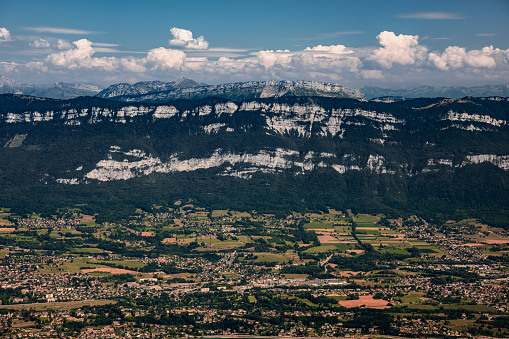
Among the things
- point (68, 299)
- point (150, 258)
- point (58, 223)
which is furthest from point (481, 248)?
point (58, 223)

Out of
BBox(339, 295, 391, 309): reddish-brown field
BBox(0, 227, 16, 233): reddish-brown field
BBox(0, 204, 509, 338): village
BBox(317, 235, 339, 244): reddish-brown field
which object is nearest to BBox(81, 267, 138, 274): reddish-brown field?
BBox(0, 204, 509, 338): village

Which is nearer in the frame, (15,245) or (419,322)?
(419,322)

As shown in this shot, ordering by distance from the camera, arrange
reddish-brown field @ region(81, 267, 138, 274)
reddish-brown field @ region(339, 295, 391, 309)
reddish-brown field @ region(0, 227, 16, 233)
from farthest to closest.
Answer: reddish-brown field @ region(0, 227, 16, 233) → reddish-brown field @ region(81, 267, 138, 274) → reddish-brown field @ region(339, 295, 391, 309)

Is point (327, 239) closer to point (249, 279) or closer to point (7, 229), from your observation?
point (249, 279)

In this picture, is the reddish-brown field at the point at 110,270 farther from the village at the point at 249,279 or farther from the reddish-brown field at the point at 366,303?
the reddish-brown field at the point at 366,303

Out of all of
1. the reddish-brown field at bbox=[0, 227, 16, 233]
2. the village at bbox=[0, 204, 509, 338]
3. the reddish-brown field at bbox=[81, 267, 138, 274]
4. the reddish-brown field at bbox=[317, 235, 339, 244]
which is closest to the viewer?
the village at bbox=[0, 204, 509, 338]

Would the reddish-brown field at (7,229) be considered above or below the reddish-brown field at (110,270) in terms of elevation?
above

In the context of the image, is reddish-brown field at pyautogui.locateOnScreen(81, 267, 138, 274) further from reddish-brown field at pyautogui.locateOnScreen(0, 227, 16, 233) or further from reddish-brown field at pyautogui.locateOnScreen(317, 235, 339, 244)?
reddish-brown field at pyautogui.locateOnScreen(317, 235, 339, 244)

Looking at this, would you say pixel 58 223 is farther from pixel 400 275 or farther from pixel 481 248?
pixel 481 248

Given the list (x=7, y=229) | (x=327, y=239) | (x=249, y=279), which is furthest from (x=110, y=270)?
(x=327, y=239)

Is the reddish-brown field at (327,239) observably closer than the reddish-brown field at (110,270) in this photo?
No

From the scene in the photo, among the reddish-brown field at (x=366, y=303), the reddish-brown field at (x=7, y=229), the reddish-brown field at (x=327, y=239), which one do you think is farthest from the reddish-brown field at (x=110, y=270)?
the reddish-brown field at (x=327, y=239)
